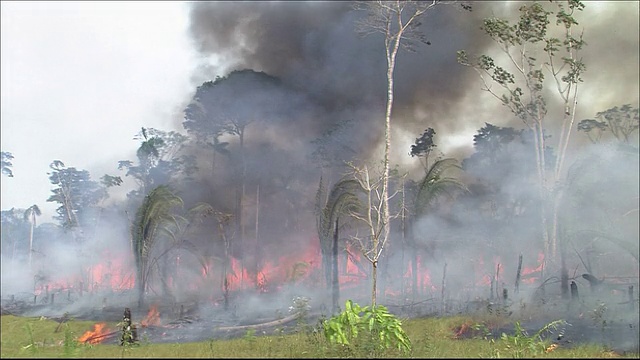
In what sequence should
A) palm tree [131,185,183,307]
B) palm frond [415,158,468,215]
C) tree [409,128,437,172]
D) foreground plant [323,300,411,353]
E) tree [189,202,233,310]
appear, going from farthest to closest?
tree [409,128,437,172]
tree [189,202,233,310]
palm frond [415,158,468,215]
palm tree [131,185,183,307]
foreground plant [323,300,411,353]

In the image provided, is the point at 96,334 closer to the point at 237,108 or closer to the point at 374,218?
the point at 374,218

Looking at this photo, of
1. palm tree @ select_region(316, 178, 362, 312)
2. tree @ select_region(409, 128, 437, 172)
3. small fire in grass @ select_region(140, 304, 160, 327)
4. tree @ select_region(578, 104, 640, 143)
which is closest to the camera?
small fire in grass @ select_region(140, 304, 160, 327)

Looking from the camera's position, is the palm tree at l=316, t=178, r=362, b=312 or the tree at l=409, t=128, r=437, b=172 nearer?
the palm tree at l=316, t=178, r=362, b=312

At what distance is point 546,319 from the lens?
27.3m

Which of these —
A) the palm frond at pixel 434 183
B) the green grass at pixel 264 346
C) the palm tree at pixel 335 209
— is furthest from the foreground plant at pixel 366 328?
the palm frond at pixel 434 183

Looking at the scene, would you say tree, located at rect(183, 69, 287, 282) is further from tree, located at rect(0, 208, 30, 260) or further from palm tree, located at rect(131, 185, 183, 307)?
tree, located at rect(0, 208, 30, 260)

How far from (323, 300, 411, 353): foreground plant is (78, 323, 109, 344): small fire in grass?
19253 millimetres

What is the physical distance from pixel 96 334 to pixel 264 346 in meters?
18.1

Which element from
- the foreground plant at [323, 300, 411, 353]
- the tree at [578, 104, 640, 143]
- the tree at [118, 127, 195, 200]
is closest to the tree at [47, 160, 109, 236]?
the tree at [118, 127, 195, 200]

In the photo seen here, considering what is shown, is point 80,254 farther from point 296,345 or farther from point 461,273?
point 296,345

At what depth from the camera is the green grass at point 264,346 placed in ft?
46.4

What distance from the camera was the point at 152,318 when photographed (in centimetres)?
3547

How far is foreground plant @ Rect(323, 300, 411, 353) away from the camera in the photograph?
538 inches

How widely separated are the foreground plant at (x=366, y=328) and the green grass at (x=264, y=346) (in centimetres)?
34
